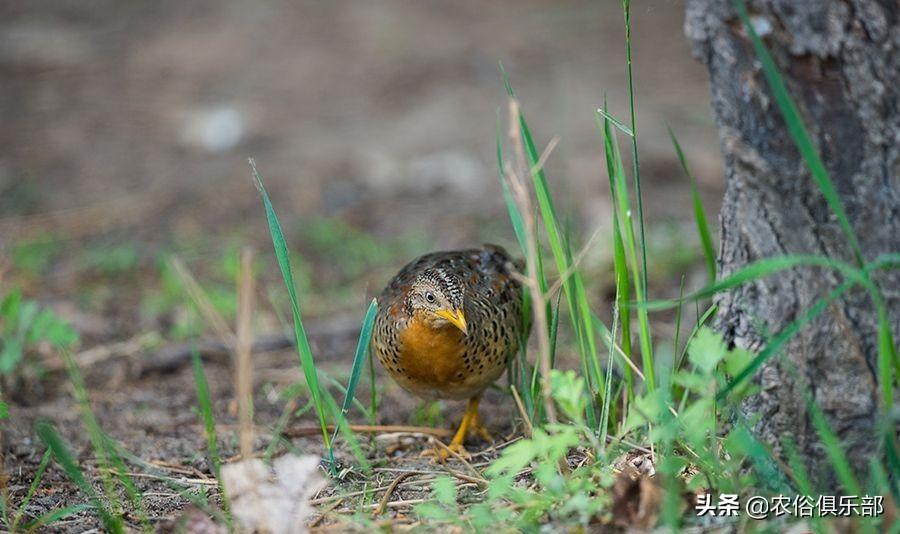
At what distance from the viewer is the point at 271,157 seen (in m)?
8.71

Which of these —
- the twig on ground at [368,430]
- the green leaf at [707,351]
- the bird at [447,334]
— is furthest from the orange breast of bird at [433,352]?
the green leaf at [707,351]

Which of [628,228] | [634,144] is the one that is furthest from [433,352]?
[634,144]

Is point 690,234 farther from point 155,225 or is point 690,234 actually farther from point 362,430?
point 155,225

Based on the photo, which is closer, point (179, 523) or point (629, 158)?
point (179, 523)

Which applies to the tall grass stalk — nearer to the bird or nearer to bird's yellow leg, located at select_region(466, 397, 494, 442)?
the bird

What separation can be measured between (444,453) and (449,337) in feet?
1.40

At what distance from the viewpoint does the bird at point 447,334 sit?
367 cm

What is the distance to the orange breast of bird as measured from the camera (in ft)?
12.0

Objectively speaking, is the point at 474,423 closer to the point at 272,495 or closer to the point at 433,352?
the point at 433,352

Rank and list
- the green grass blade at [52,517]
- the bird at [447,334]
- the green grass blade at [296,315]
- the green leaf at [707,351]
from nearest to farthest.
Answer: the green leaf at [707,351], the green grass blade at [52,517], the green grass blade at [296,315], the bird at [447,334]

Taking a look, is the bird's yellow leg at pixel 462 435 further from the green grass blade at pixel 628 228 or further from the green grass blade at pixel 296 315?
the green grass blade at pixel 628 228

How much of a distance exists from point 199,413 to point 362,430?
2.94 ft

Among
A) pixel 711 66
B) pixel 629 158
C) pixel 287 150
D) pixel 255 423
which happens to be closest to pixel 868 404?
pixel 711 66

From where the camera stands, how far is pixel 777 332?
2.91m
